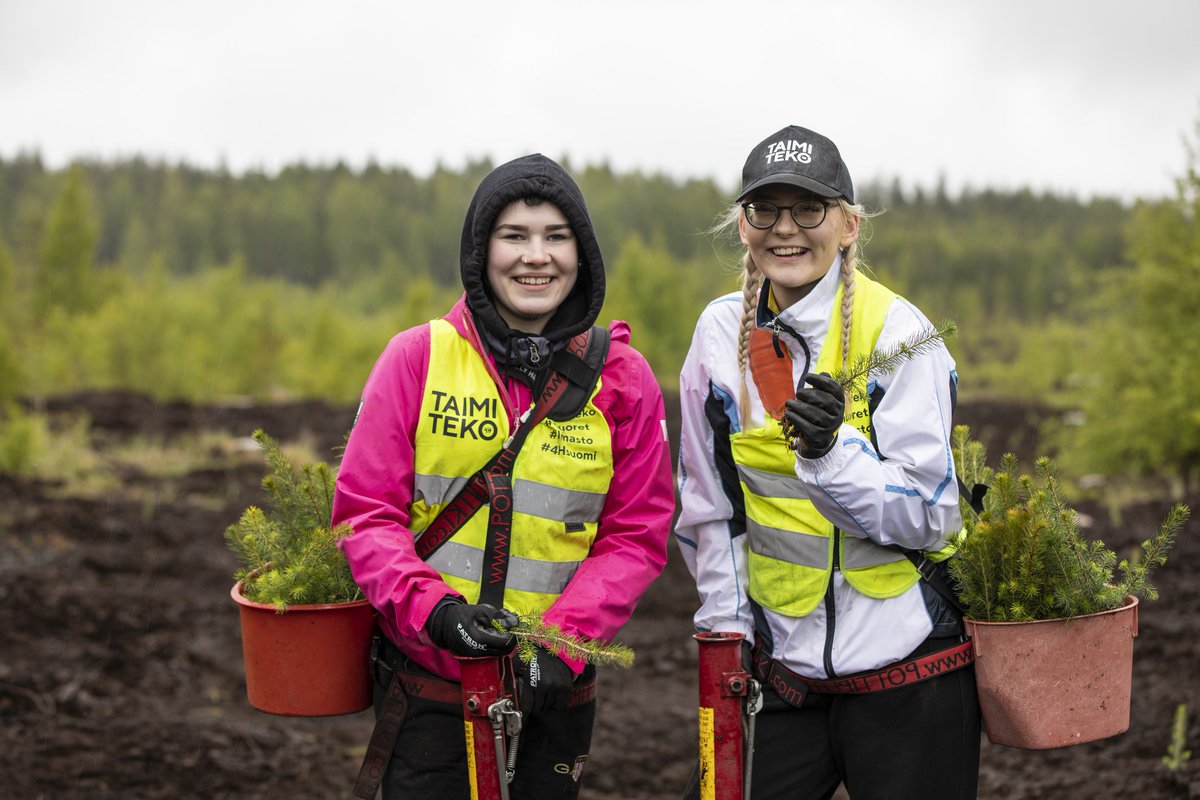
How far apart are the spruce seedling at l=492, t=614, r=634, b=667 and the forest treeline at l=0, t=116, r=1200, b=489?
3.54 ft

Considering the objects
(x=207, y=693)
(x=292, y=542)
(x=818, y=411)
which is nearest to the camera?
(x=818, y=411)

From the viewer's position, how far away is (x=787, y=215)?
9.01ft

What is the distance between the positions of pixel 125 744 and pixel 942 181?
91263 millimetres

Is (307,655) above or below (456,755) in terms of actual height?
above

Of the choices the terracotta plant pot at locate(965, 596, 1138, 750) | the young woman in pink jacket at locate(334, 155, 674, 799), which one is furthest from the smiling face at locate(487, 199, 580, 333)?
the terracotta plant pot at locate(965, 596, 1138, 750)

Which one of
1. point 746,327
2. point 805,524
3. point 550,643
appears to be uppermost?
point 746,327

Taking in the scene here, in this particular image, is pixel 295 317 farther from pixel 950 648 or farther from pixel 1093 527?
pixel 950 648

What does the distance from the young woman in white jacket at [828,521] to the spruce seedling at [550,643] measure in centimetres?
39

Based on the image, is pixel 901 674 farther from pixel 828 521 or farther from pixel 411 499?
pixel 411 499

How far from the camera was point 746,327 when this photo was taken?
2.87 m

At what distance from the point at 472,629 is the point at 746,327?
98 centimetres

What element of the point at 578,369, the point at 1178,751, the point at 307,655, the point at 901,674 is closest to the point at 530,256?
the point at 578,369

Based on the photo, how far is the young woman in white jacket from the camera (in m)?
2.64

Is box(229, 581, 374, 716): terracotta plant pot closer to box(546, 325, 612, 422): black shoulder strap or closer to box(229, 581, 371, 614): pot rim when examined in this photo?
box(229, 581, 371, 614): pot rim
